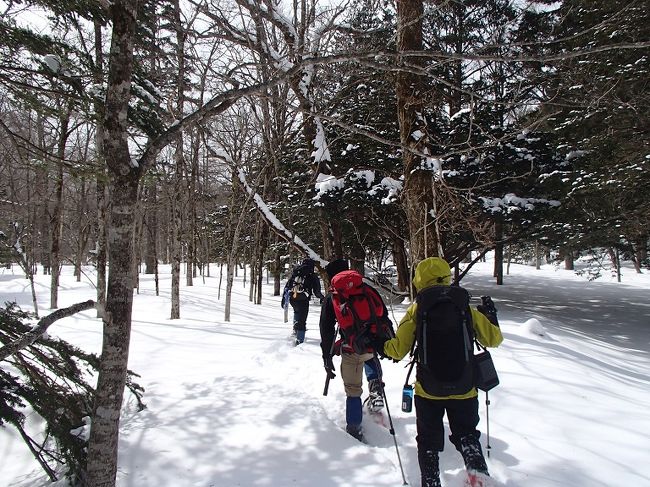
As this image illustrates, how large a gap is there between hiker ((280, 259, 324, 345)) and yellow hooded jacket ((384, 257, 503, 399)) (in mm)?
5084

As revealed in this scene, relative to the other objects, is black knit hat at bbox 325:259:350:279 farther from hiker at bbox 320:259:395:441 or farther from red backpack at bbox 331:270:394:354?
red backpack at bbox 331:270:394:354

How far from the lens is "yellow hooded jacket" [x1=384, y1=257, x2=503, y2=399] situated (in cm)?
305

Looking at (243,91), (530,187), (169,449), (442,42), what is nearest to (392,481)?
(169,449)

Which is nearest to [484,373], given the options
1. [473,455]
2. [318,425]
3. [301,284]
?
[473,455]

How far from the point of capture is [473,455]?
2.88 m

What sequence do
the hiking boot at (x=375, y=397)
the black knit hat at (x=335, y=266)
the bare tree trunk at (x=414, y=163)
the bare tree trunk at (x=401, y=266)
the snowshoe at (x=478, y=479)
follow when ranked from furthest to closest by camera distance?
the bare tree trunk at (x=401, y=266), the bare tree trunk at (x=414, y=163), the black knit hat at (x=335, y=266), the hiking boot at (x=375, y=397), the snowshoe at (x=478, y=479)

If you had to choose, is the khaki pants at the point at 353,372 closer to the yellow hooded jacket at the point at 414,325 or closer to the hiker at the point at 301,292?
the yellow hooded jacket at the point at 414,325

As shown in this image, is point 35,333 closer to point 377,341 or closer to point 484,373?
point 377,341

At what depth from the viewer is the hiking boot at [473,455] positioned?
2.88m

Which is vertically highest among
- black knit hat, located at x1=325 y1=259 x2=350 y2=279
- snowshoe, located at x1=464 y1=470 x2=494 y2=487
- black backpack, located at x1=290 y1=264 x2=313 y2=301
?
black knit hat, located at x1=325 y1=259 x2=350 y2=279

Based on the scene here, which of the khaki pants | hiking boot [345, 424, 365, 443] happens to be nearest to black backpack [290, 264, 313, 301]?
the khaki pants

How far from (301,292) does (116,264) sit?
5.97 m

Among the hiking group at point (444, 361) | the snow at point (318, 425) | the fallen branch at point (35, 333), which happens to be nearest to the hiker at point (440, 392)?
the hiking group at point (444, 361)

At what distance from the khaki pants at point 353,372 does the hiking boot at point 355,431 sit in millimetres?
292
